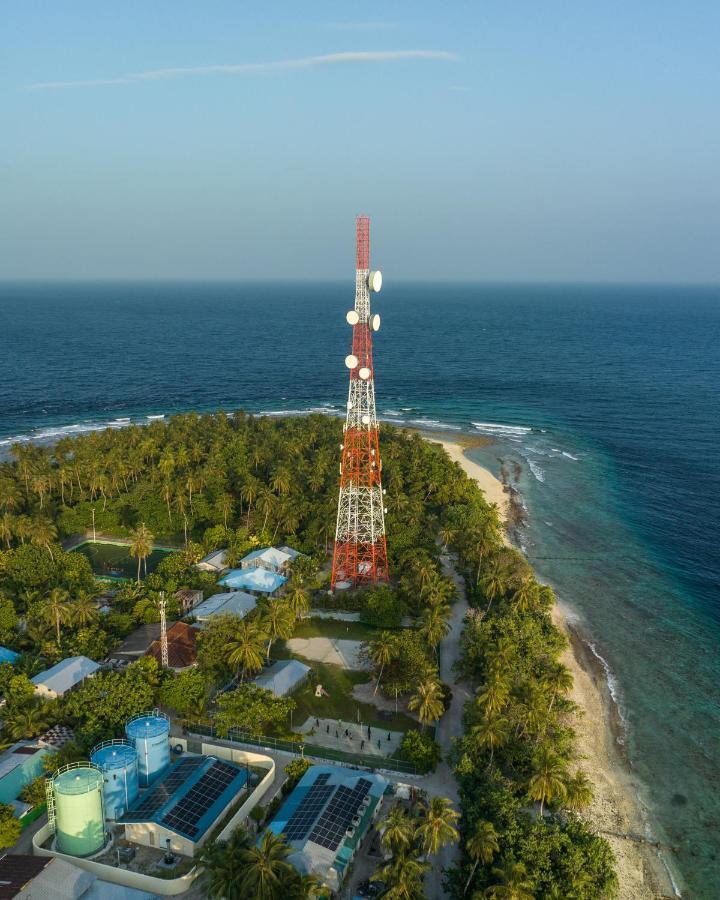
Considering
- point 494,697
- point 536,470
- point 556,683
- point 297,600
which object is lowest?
point 536,470

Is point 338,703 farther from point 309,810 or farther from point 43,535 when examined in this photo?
point 43,535

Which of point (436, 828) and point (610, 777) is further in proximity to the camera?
point (610, 777)

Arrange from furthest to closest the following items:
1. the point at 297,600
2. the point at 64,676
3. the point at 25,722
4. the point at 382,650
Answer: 1. the point at 297,600
2. the point at 382,650
3. the point at 64,676
4. the point at 25,722

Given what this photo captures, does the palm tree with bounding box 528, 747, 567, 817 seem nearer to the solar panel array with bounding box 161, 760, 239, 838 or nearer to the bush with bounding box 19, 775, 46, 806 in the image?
the solar panel array with bounding box 161, 760, 239, 838

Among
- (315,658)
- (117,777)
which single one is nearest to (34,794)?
(117,777)

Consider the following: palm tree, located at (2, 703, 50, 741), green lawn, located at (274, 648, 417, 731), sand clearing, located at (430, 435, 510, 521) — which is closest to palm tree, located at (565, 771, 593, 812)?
green lawn, located at (274, 648, 417, 731)

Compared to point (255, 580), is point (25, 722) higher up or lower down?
lower down
